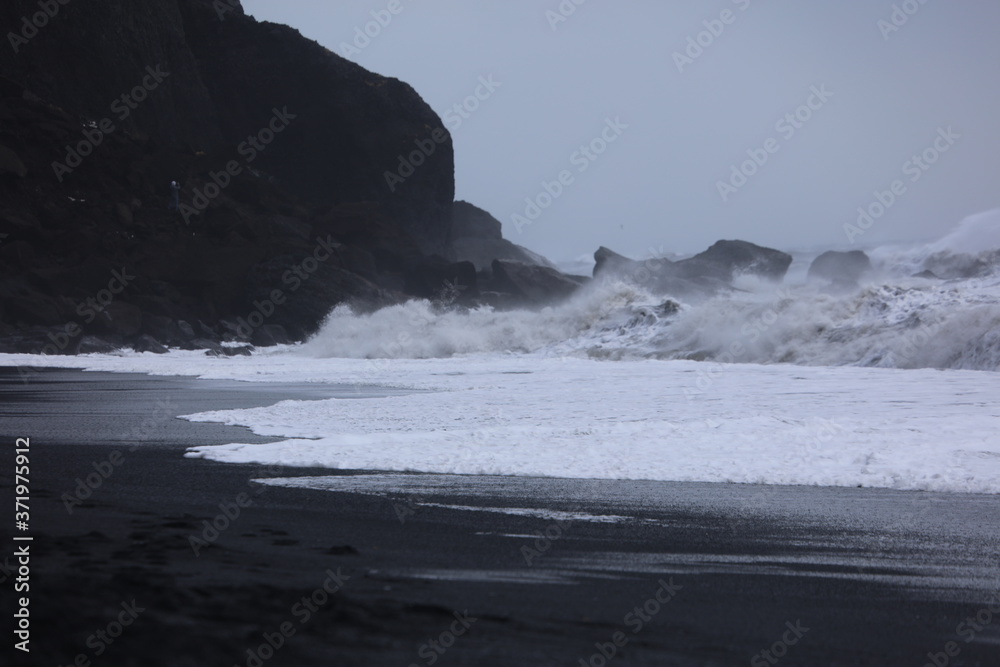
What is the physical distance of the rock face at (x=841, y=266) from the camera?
4334 cm

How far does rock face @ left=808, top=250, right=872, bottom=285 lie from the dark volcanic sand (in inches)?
1432

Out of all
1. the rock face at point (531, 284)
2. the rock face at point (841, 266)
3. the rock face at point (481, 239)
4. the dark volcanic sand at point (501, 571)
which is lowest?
the rock face at point (481, 239)

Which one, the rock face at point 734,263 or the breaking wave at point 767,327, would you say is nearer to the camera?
the breaking wave at point 767,327

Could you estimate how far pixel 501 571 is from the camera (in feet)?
14.3

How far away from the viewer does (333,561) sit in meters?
4.44

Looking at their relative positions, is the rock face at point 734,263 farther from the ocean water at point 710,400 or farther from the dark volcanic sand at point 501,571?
the dark volcanic sand at point 501,571

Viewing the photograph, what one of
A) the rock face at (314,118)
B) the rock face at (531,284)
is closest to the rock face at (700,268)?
the rock face at (531,284)

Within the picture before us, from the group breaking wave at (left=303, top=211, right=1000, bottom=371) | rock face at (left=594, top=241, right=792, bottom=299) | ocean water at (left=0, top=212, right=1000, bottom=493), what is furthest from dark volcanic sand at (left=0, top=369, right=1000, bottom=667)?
rock face at (left=594, top=241, right=792, bottom=299)

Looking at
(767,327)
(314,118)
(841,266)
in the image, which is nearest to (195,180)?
(314,118)

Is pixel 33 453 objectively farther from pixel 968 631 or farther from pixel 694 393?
pixel 694 393

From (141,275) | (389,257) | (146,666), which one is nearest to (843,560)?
(146,666)

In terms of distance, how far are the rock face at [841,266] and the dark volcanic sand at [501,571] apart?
3637cm

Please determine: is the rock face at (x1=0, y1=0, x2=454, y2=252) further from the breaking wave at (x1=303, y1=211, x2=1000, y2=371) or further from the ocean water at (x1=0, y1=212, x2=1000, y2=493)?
the ocean water at (x1=0, y1=212, x2=1000, y2=493)

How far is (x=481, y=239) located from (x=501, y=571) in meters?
108
